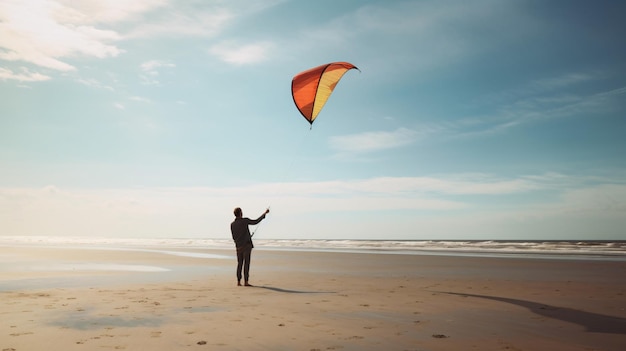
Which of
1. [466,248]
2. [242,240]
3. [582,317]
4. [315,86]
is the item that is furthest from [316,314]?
[466,248]

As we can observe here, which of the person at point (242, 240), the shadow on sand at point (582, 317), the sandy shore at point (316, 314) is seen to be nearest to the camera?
the sandy shore at point (316, 314)

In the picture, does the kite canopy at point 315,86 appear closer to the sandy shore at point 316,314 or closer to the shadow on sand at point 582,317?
the sandy shore at point 316,314

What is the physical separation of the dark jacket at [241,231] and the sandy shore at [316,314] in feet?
4.23

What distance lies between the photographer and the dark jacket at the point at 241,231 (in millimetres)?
12672

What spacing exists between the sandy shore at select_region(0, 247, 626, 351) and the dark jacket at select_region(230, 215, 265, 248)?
1288 millimetres

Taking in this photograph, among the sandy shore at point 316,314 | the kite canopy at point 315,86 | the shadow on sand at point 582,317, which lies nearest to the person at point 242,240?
the sandy shore at point 316,314

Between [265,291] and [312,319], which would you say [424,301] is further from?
[265,291]

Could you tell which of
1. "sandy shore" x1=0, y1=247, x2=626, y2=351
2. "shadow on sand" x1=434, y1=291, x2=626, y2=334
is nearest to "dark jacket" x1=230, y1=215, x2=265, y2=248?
"sandy shore" x1=0, y1=247, x2=626, y2=351

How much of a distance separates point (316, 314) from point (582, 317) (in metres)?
4.62

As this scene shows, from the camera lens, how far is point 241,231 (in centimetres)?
1273

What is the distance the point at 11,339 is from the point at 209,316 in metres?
2.95

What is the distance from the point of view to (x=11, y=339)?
20.0 ft

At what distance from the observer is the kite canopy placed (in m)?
12.6

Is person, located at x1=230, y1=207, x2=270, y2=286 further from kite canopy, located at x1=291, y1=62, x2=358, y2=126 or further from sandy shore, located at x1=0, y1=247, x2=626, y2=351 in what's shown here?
kite canopy, located at x1=291, y1=62, x2=358, y2=126
